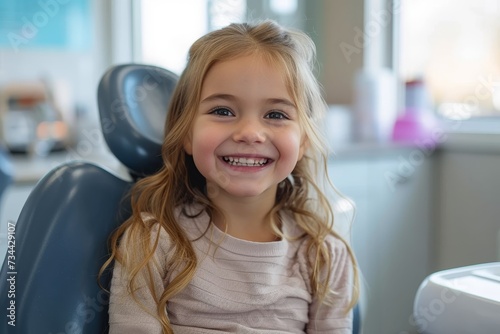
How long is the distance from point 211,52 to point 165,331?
0.47m

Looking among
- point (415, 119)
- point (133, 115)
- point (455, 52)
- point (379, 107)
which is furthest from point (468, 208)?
point (133, 115)

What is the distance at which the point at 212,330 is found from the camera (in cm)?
106

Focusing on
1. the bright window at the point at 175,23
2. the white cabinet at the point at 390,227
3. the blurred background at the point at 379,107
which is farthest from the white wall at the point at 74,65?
the white cabinet at the point at 390,227

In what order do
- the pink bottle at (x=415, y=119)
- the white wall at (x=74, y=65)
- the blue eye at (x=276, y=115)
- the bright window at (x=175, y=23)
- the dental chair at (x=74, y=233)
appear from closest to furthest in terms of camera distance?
the dental chair at (x=74, y=233) < the blue eye at (x=276, y=115) < the white wall at (x=74, y=65) < the pink bottle at (x=415, y=119) < the bright window at (x=175, y=23)

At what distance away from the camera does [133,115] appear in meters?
1.19

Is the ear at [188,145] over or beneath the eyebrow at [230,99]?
beneath

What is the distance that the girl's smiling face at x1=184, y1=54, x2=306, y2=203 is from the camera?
105 centimetres

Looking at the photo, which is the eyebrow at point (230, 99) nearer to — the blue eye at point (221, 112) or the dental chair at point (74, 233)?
the blue eye at point (221, 112)

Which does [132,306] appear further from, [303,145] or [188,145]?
[303,145]

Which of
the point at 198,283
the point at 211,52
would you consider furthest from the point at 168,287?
the point at 211,52

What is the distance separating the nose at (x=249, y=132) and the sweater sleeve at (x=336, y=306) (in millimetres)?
287

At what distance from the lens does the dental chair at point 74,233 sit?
0.98 m

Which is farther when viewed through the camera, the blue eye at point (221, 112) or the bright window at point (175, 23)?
the bright window at point (175, 23)

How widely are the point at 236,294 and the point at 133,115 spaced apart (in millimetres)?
383
